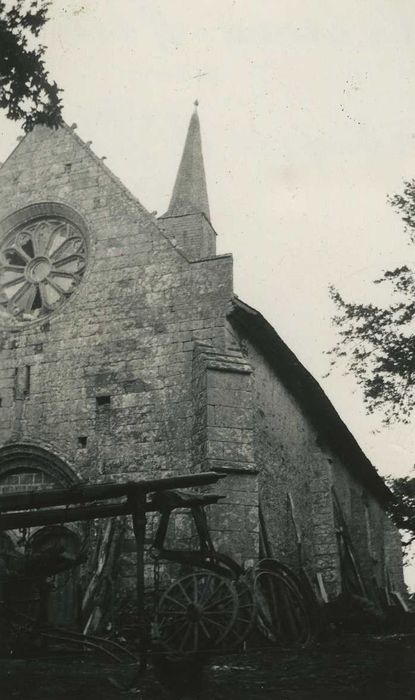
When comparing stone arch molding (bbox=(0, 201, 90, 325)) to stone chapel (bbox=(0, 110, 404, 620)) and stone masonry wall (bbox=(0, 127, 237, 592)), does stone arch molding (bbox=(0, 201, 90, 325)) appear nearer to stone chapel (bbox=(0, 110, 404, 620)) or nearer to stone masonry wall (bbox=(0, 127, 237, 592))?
stone chapel (bbox=(0, 110, 404, 620))

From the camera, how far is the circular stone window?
12.5 m

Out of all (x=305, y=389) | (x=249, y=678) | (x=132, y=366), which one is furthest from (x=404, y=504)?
(x=249, y=678)

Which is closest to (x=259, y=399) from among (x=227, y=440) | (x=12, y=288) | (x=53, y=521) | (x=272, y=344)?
(x=272, y=344)

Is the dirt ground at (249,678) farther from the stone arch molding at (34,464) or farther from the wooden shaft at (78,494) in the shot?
the stone arch molding at (34,464)

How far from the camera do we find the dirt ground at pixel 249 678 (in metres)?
5.25

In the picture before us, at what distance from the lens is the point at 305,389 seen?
14461 millimetres

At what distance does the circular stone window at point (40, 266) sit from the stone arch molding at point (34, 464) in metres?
2.41

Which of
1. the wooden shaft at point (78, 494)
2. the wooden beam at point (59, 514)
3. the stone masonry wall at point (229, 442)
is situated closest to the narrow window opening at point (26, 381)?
the stone masonry wall at point (229, 442)

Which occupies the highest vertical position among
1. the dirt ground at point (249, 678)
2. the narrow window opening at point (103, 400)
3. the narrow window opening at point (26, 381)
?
the narrow window opening at point (26, 381)

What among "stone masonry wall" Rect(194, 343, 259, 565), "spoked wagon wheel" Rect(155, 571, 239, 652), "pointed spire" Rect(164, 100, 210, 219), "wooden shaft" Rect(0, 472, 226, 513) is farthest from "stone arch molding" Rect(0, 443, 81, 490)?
"pointed spire" Rect(164, 100, 210, 219)

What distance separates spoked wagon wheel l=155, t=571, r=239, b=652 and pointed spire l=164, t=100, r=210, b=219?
38.2 ft

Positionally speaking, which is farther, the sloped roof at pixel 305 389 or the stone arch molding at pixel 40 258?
the stone arch molding at pixel 40 258

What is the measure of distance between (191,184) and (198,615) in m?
14.4

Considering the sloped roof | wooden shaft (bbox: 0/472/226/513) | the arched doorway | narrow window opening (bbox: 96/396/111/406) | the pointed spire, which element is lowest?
wooden shaft (bbox: 0/472/226/513)
